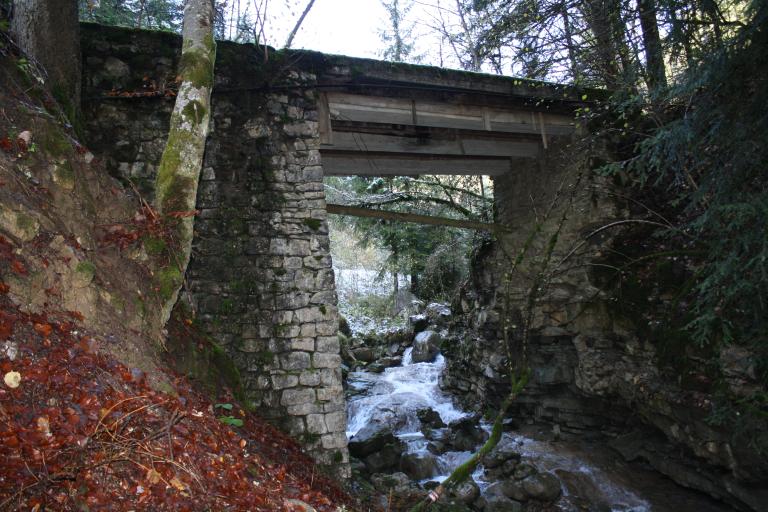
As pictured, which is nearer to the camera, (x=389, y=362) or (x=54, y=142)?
(x=54, y=142)

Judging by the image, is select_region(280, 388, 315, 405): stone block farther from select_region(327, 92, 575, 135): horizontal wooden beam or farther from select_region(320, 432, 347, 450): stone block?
select_region(327, 92, 575, 135): horizontal wooden beam

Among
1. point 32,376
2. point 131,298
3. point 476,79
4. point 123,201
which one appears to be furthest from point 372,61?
point 32,376

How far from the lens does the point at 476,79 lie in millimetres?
5324

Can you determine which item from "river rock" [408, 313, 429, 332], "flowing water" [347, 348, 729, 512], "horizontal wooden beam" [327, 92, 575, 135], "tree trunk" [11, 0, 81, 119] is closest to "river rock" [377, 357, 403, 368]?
"flowing water" [347, 348, 729, 512]

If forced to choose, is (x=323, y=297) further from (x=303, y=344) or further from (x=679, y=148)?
(x=679, y=148)

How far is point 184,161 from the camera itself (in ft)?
10.1

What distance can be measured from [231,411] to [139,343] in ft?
3.43

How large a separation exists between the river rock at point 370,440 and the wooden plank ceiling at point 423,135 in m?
3.92

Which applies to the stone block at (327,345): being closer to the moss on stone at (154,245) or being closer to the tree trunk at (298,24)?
the moss on stone at (154,245)

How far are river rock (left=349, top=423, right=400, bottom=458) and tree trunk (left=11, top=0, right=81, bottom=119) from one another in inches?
193

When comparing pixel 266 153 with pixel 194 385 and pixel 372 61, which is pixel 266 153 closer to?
pixel 372 61

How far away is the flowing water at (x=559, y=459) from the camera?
5195 millimetres

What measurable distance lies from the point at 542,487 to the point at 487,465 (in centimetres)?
88

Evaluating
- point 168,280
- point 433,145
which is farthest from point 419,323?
point 168,280
